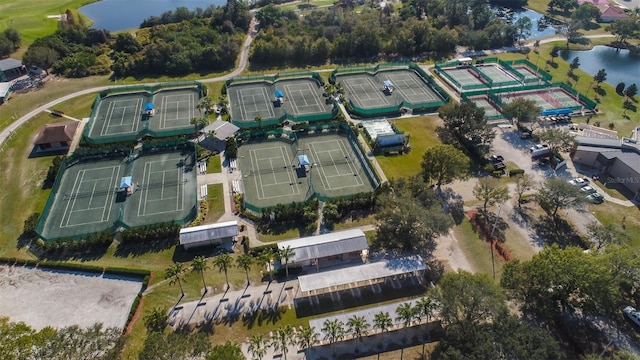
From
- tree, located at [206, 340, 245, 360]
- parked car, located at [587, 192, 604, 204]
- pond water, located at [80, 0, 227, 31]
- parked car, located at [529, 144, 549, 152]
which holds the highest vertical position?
pond water, located at [80, 0, 227, 31]

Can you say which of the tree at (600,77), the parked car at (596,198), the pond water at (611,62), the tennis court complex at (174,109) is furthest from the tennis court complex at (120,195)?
the pond water at (611,62)

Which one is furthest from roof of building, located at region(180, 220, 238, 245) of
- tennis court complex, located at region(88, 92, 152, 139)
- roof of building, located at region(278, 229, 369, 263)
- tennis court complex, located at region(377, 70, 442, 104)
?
tennis court complex, located at region(377, 70, 442, 104)

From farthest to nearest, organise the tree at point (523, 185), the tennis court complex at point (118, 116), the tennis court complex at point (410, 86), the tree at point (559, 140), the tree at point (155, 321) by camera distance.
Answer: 1. the tennis court complex at point (410, 86)
2. the tennis court complex at point (118, 116)
3. the tree at point (559, 140)
4. the tree at point (523, 185)
5. the tree at point (155, 321)

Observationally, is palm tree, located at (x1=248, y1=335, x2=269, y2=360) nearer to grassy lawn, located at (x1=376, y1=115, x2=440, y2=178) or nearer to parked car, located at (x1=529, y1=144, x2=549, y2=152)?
grassy lawn, located at (x1=376, y1=115, x2=440, y2=178)

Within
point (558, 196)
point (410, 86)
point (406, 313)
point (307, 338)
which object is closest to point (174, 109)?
point (410, 86)

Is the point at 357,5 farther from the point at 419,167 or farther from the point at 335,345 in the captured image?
the point at 335,345

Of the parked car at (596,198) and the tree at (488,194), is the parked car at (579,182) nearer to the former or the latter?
the parked car at (596,198)

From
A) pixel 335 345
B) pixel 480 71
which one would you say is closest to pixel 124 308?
pixel 335 345
